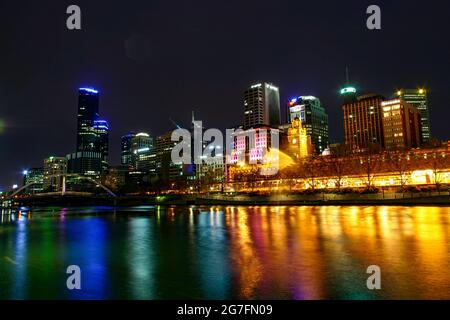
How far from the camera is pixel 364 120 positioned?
7500 inches

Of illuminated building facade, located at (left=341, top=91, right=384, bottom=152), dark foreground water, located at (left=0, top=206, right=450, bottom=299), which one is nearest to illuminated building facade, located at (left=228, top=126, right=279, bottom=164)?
illuminated building facade, located at (left=341, top=91, right=384, bottom=152)

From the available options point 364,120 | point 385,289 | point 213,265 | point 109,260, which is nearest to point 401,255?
point 385,289

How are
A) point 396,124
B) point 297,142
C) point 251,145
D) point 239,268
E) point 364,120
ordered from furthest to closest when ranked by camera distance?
point 364,120, point 251,145, point 297,142, point 396,124, point 239,268

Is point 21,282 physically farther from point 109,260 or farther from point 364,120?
point 364,120

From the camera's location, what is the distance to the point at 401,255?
10852mm

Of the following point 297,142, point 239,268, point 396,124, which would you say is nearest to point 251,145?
point 297,142

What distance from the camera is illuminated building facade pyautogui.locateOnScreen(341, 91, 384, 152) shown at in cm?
18500

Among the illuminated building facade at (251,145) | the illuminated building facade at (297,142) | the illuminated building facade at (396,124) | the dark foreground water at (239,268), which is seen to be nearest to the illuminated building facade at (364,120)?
the illuminated building facade at (396,124)

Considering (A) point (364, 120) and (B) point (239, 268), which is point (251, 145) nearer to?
(A) point (364, 120)

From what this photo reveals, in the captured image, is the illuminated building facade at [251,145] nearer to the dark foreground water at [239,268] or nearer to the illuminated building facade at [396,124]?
the illuminated building facade at [396,124]

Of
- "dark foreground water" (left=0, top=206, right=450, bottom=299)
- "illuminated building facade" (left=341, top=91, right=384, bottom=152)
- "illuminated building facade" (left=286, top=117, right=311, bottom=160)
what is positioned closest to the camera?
"dark foreground water" (left=0, top=206, right=450, bottom=299)

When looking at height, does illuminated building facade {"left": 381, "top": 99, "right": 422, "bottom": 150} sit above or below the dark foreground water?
above

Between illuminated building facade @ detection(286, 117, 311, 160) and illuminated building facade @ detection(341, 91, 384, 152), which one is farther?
illuminated building facade @ detection(341, 91, 384, 152)

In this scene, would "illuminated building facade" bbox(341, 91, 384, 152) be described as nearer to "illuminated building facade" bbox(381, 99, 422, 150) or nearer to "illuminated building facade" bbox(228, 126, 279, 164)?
"illuminated building facade" bbox(381, 99, 422, 150)
